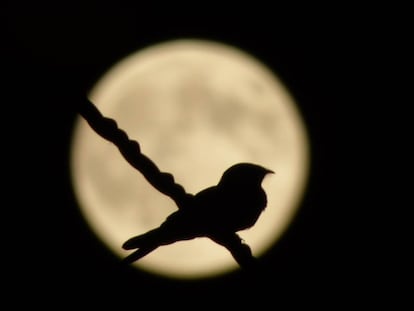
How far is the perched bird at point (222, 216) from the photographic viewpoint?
4.78m

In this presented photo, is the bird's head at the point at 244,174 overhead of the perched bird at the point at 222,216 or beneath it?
overhead

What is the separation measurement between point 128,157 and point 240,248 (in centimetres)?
102

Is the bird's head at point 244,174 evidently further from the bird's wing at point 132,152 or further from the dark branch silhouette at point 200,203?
the bird's wing at point 132,152

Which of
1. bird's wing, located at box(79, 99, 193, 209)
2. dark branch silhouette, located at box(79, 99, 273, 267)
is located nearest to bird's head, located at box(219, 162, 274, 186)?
dark branch silhouette, located at box(79, 99, 273, 267)

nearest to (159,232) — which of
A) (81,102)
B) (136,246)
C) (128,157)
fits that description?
(136,246)

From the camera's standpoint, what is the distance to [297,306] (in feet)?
13.1

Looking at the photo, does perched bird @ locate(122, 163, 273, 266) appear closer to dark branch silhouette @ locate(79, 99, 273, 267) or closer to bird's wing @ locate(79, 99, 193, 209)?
dark branch silhouette @ locate(79, 99, 273, 267)

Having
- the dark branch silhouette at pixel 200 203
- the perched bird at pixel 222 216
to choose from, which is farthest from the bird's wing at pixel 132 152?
the perched bird at pixel 222 216

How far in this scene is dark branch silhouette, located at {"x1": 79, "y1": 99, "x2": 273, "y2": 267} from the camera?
13.5 ft

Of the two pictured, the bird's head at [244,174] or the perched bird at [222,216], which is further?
the bird's head at [244,174]

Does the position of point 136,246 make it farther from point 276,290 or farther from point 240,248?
point 276,290

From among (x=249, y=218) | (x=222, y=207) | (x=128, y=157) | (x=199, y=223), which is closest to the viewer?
(x=128, y=157)

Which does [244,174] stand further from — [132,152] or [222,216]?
[132,152]

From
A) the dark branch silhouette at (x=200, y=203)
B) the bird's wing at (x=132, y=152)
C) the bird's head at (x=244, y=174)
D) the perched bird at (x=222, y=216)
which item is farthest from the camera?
the bird's head at (x=244, y=174)
